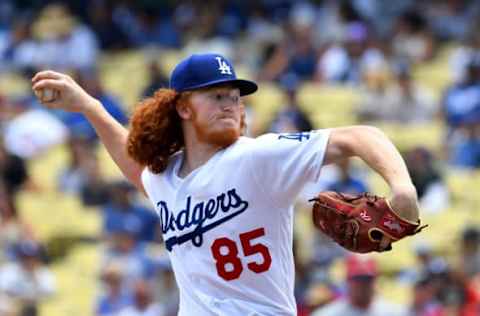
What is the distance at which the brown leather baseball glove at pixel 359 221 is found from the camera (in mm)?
4184

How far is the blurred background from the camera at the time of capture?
921cm

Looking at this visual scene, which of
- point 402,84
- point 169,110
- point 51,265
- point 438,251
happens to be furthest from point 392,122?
point 169,110

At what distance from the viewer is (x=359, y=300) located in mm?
8039

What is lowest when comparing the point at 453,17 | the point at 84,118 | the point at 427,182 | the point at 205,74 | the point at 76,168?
the point at 427,182

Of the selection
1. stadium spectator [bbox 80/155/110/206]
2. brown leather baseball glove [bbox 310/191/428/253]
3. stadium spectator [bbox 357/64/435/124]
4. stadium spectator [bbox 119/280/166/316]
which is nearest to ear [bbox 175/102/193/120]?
brown leather baseball glove [bbox 310/191/428/253]

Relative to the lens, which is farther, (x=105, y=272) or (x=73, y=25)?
(x=73, y=25)

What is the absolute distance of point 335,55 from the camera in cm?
1299

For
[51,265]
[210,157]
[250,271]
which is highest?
[210,157]

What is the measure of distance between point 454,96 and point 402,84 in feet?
1.49

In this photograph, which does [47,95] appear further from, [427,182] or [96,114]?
[427,182]

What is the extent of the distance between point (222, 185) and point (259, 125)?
6.68 metres

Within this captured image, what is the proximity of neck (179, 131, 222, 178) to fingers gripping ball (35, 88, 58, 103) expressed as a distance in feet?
2.03

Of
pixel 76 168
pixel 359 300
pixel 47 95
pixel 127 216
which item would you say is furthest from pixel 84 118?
pixel 47 95

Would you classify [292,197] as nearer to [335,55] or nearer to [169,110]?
[169,110]
